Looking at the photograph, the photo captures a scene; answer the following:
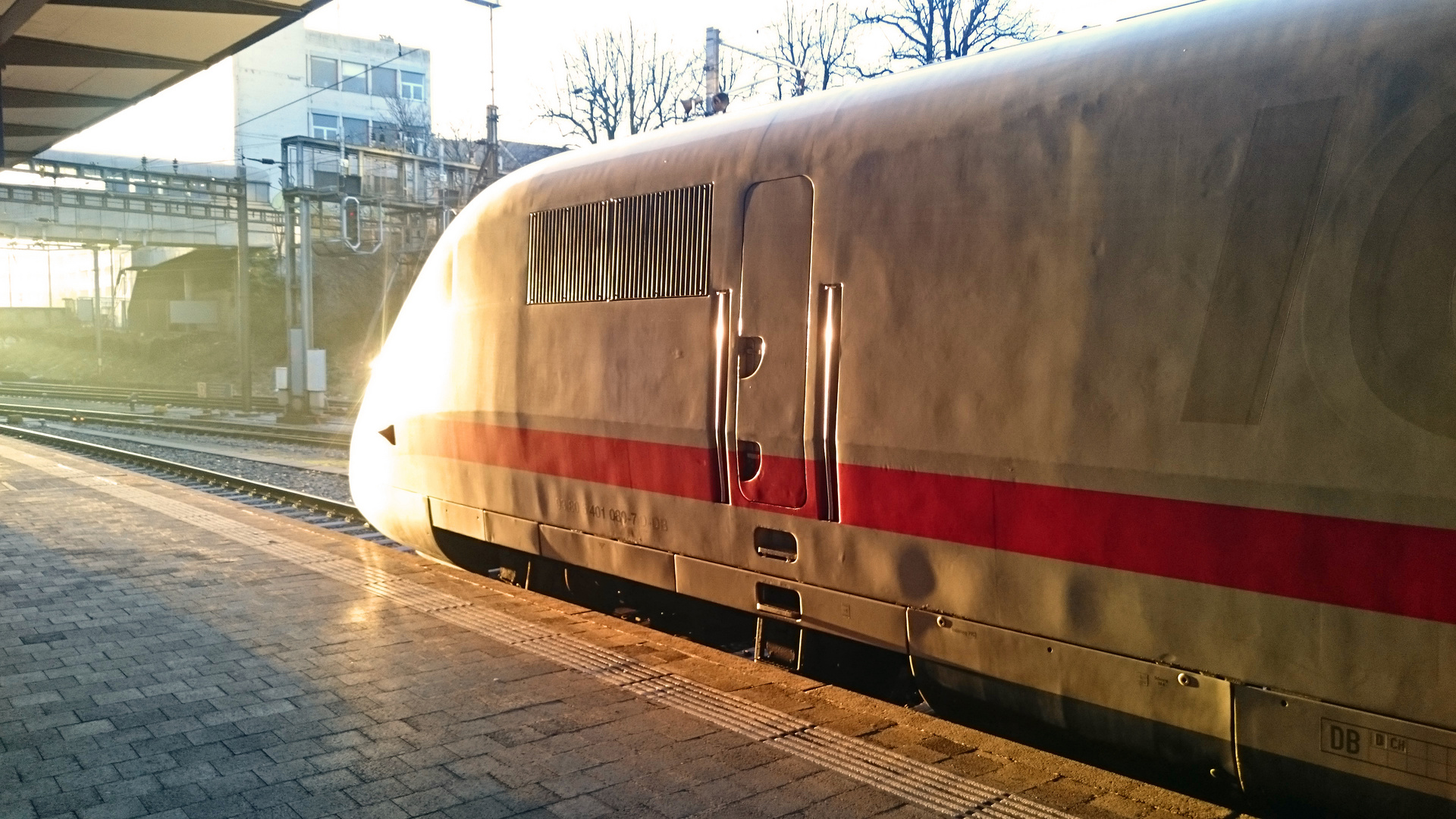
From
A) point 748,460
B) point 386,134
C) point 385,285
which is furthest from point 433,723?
point 386,134

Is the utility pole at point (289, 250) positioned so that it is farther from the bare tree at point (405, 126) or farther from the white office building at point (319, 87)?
the white office building at point (319, 87)

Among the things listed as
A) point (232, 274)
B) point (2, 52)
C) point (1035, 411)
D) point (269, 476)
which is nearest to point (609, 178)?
point (1035, 411)

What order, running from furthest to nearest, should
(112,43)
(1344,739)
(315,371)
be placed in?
1. (315,371)
2. (112,43)
3. (1344,739)

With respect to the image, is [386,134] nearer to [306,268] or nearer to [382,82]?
[382,82]

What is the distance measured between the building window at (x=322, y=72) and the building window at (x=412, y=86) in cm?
359

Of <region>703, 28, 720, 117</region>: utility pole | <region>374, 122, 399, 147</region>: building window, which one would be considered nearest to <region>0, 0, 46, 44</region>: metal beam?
<region>703, 28, 720, 117</region>: utility pole

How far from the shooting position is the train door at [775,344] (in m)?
4.85

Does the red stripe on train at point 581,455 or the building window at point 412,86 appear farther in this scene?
the building window at point 412,86

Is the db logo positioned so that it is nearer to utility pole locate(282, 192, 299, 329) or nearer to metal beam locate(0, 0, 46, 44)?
metal beam locate(0, 0, 46, 44)

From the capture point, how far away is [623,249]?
6.00 meters

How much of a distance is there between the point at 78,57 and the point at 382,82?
56855 millimetres

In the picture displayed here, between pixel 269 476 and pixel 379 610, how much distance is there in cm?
968

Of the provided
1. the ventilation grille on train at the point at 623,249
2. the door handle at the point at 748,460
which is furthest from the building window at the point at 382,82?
the door handle at the point at 748,460

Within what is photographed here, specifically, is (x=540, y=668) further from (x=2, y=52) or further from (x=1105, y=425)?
(x=2, y=52)
